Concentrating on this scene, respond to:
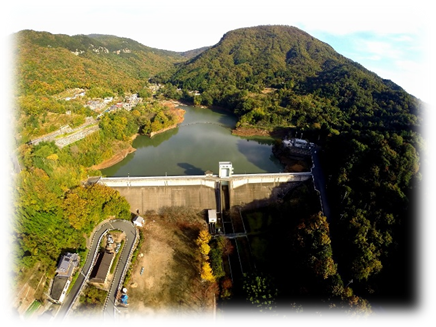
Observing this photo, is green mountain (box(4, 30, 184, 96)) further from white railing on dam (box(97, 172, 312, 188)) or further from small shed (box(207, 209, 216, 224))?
small shed (box(207, 209, 216, 224))

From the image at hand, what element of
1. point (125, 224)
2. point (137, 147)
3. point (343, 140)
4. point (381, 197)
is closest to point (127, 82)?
point (137, 147)

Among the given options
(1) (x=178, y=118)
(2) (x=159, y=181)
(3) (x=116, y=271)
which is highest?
(1) (x=178, y=118)

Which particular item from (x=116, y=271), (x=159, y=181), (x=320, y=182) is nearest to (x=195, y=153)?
(x=159, y=181)

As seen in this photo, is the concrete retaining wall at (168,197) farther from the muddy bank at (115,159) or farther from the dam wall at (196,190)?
the muddy bank at (115,159)

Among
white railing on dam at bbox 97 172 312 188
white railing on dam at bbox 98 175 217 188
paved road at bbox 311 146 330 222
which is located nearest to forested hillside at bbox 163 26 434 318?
paved road at bbox 311 146 330 222

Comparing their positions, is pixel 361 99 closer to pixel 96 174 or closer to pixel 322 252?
pixel 322 252

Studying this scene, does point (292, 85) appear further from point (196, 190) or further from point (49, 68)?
point (49, 68)
